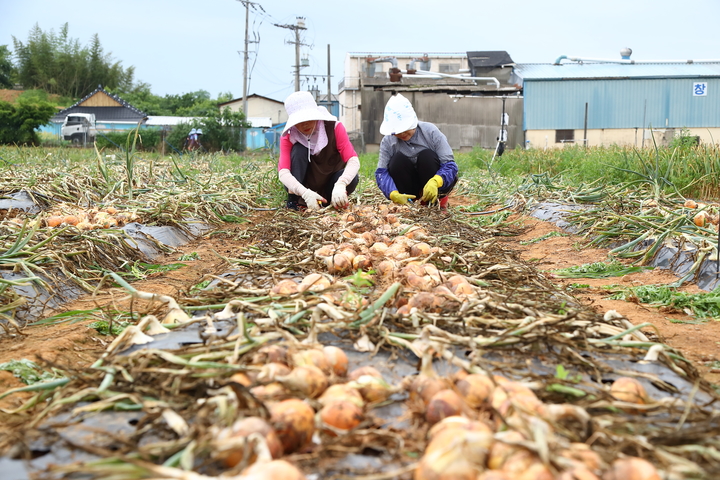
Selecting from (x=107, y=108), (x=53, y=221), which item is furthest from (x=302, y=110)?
(x=107, y=108)

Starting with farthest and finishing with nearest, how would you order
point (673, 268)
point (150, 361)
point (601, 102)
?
point (601, 102)
point (673, 268)
point (150, 361)

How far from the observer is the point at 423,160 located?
5.27m

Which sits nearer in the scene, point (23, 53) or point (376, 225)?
point (376, 225)

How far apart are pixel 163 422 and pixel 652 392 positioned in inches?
44.0

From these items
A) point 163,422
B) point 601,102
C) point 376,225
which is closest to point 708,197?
point 376,225

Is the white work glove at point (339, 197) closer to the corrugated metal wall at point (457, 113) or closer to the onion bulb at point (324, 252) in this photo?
the onion bulb at point (324, 252)

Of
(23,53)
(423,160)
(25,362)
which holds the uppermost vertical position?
(23,53)

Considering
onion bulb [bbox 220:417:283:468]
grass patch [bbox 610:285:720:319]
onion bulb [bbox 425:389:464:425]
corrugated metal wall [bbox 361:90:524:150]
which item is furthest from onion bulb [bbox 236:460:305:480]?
corrugated metal wall [bbox 361:90:524:150]

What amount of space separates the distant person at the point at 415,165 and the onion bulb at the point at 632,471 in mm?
4200

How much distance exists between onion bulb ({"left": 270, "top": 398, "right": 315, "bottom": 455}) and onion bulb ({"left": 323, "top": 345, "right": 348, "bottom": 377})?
0.25 meters

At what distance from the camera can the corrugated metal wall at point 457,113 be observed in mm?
24922

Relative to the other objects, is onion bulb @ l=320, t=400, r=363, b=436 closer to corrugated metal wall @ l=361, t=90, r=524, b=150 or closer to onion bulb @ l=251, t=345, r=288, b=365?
onion bulb @ l=251, t=345, r=288, b=365


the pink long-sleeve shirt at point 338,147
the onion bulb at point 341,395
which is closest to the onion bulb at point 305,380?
the onion bulb at point 341,395

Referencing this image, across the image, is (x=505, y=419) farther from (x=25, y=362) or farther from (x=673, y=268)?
(x=673, y=268)
